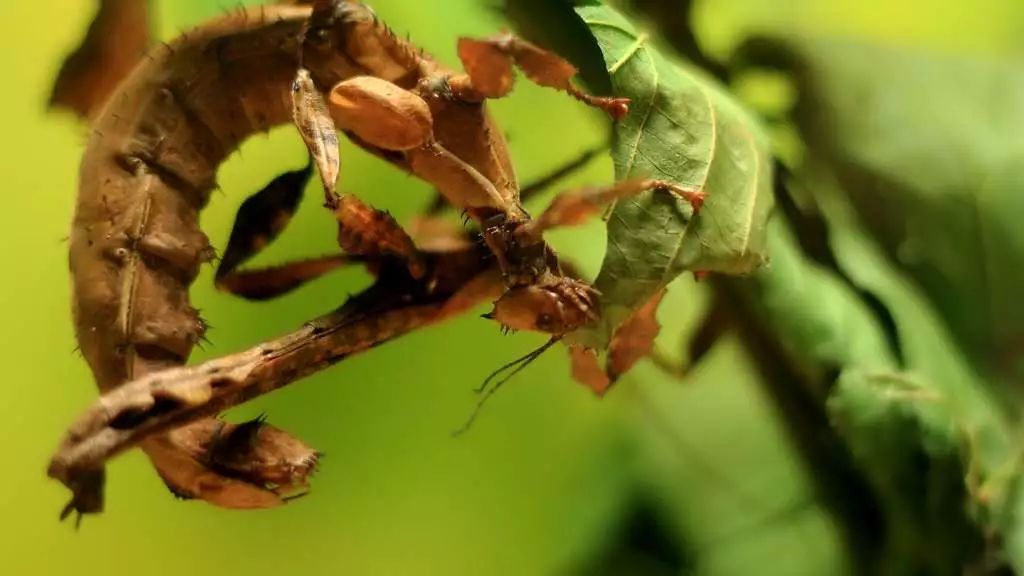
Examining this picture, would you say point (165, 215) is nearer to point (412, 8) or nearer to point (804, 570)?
point (412, 8)

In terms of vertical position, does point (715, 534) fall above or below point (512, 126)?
below

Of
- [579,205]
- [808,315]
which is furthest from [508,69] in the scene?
[808,315]

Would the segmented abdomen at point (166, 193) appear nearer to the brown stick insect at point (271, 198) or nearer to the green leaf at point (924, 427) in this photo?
the brown stick insect at point (271, 198)

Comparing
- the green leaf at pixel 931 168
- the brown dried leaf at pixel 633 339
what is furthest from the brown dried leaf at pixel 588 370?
the green leaf at pixel 931 168

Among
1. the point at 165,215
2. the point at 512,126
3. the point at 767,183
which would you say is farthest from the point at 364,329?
the point at 512,126

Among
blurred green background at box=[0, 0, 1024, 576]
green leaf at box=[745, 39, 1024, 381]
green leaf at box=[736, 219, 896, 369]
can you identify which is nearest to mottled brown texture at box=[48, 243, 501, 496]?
blurred green background at box=[0, 0, 1024, 576]
